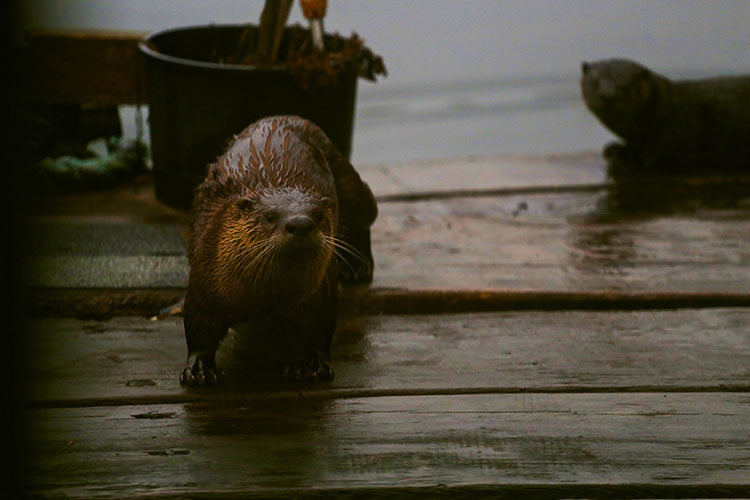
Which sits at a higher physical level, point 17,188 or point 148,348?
point 17,188

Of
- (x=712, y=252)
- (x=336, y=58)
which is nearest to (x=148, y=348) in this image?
(x=336, y=58)

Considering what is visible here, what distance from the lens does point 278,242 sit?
1.93 metres

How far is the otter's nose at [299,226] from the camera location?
1.90m

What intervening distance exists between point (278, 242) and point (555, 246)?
163 cm

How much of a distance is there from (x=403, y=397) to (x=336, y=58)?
62.0 inches

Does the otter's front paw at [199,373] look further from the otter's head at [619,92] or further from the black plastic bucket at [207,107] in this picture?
the otter's head at [619,92]

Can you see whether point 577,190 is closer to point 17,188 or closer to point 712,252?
point 712,252

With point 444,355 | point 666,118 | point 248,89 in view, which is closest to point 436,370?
point 444,355

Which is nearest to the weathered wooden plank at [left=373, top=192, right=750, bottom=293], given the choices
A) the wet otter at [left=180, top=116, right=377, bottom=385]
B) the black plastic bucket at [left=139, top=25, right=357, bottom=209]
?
the black plastic bucket at [left=139, top=25, right=357, bottom=209]

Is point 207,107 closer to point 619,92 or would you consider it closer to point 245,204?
point 245,204


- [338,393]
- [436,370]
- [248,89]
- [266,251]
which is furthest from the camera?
[248,89]

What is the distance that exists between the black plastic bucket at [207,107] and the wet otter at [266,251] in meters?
0.86

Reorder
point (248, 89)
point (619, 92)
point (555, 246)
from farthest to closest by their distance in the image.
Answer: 1. point (619, 92)
2. point (555, 246)
3. point (248, 89)

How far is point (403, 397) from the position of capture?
2102mm
